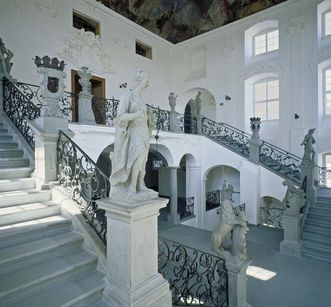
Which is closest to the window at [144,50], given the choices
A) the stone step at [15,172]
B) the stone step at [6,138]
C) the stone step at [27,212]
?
the stone step at [6,138]

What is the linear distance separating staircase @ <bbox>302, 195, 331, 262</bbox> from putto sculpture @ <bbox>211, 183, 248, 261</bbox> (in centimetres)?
367

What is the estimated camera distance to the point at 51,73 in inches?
179

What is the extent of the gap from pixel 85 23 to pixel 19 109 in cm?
701

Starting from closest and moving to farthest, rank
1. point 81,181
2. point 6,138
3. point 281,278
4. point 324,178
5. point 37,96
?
point 81,181
point 6,138
point 281,278
point 37,96
point 324,178

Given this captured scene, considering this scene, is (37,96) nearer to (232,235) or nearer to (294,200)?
(232,235)

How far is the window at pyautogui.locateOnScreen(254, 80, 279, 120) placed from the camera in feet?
40.4

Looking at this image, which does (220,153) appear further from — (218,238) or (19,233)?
(19,233)

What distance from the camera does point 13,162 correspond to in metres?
4.68

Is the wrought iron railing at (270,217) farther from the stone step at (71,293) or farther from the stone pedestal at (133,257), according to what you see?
the stone step at (71,293)

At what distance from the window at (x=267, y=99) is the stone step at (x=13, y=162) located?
1119 centimetres

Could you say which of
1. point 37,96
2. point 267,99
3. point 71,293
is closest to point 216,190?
point 267,99

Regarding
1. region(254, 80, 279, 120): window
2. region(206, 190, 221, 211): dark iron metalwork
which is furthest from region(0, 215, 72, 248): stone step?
region(254, 80, 279, 120): window

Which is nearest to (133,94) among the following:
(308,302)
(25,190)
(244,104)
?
(25,190)

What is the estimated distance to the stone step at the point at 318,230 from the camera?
7.11 meters
